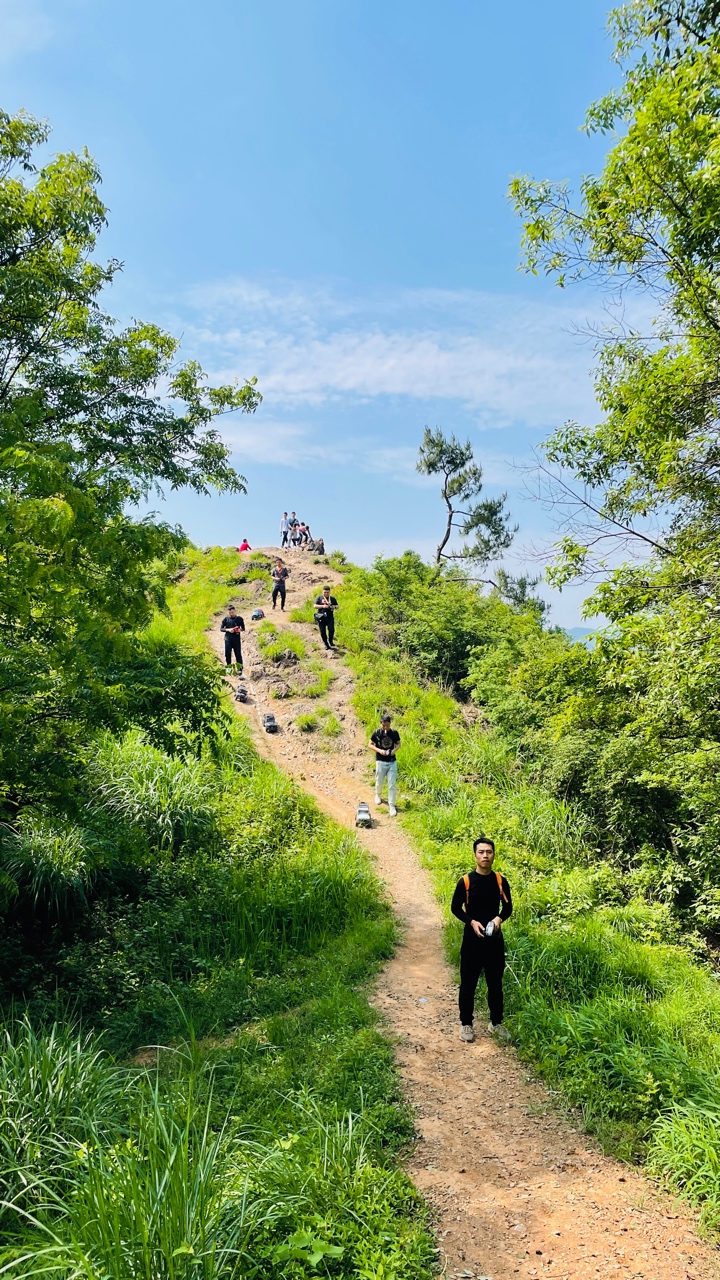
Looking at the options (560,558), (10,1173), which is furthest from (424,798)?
(10,1173)

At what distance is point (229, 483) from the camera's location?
11.1m

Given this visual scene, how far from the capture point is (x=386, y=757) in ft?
33.7

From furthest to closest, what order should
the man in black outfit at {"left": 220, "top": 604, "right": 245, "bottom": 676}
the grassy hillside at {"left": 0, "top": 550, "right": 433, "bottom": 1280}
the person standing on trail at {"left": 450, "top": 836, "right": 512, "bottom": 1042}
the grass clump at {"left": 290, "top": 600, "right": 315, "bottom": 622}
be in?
1. the grass clump at {"left": 290, "top": 600, "right": 315, "bottom": 622}
2. the man in black outfit at {"left": 220, "top": 604, "right": 245, "bottom": 676}
3. the person standing on trail at {"left": 450, "top": 836, "right": 512, "bottom": 1042}
4. the grassy hillside at {"left": 0, "top": 550, "right": 433, "bottom": 1280}

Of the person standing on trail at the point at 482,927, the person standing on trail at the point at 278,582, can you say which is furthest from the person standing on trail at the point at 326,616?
the person standing on trail at the point at 482,927

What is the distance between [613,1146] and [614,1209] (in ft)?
1.61

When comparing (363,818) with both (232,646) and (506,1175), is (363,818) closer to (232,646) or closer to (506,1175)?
(506,1175)

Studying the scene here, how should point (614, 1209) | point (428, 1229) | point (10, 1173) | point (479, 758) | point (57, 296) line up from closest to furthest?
point (10, 1173) → point (428, 1229) → point (614, 1209) → point (57, 296) → point (479, 758)

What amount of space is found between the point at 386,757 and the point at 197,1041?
548cm

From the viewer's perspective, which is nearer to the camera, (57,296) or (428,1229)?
(428,1229)

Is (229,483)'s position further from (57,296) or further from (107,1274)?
(107,1274)

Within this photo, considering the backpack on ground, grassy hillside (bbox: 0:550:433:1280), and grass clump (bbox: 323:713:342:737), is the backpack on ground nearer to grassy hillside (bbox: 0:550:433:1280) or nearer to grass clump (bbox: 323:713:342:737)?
grassy hillside (bbox: 0:550:433:1280)

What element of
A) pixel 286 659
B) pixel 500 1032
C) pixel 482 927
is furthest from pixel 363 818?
pixel 286 659

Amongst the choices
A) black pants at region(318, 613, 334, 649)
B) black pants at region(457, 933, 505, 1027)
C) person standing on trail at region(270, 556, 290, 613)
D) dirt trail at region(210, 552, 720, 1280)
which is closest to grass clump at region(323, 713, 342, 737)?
black pants at region(318, 613, 334, 649)

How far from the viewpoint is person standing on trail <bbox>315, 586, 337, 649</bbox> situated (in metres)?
16.4
